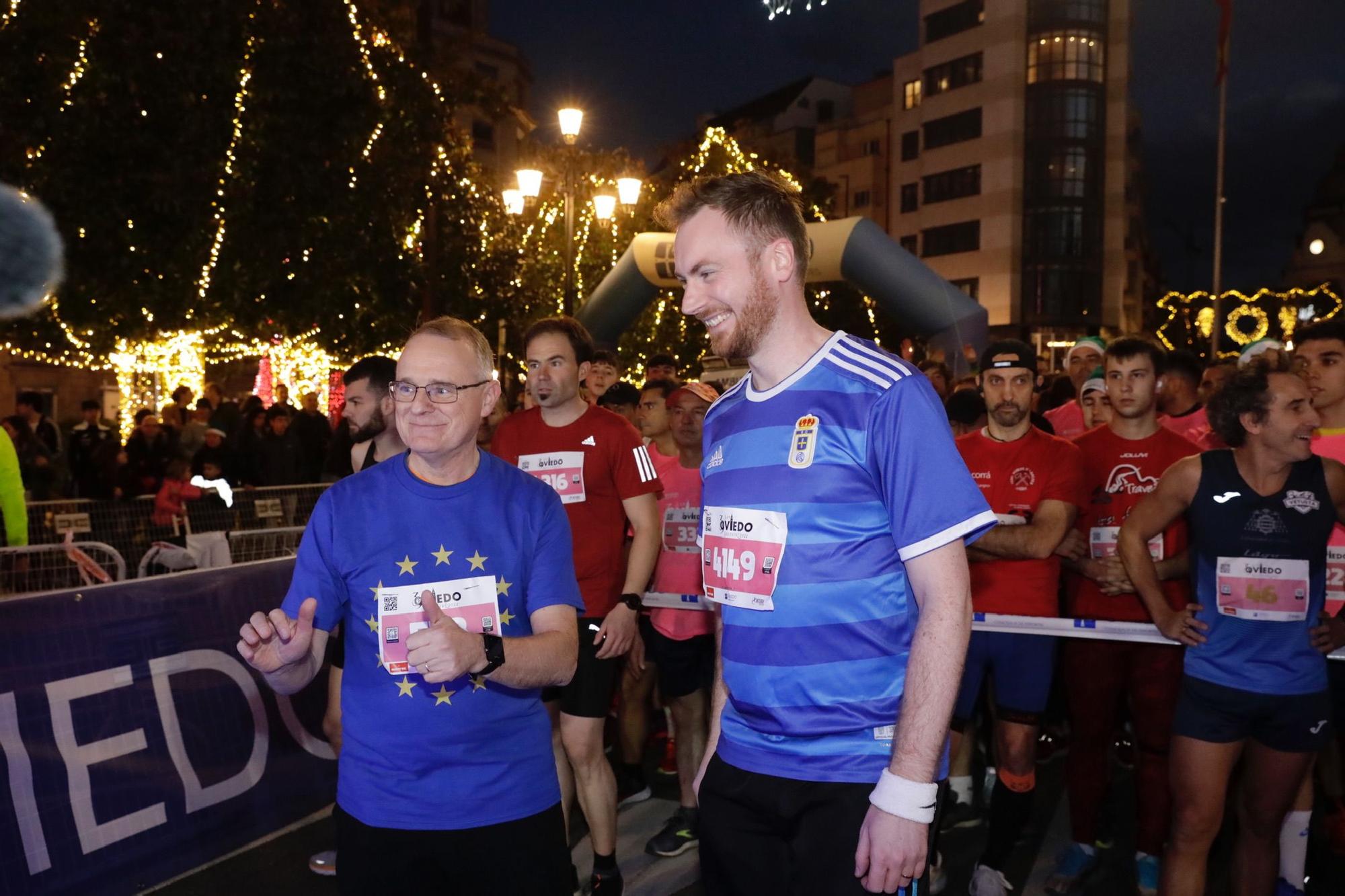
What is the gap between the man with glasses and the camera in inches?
117

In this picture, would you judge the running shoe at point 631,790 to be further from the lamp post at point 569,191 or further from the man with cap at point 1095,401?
the lamp post at point 569,191

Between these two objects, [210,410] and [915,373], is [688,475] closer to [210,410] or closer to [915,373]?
[915,373]

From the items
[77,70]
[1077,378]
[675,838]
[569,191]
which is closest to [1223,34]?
[569,191]

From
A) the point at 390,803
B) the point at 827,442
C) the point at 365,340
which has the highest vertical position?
the point at 365,340

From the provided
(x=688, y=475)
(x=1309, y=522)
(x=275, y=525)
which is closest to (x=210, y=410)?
(x=275, y=525)

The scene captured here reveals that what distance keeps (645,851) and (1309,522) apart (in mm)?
3475

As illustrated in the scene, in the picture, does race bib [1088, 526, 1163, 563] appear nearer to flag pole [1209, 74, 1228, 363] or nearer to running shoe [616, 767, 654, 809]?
running shoe [616, 767, 654, 809]

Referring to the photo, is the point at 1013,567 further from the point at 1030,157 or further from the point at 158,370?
the point at 1030,157

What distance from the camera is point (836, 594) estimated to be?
249cm

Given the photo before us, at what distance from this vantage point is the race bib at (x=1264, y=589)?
13.8 ft

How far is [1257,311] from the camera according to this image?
24.6 meters

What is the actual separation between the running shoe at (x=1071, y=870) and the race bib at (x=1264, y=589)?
68.7 inches

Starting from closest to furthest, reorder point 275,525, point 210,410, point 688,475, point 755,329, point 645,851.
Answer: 1. point 755,329
2. point 645,851
3. point 688,475
4. point 275,525
5. point 210,410

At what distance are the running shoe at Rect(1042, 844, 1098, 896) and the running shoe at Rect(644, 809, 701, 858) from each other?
1.71 meters
